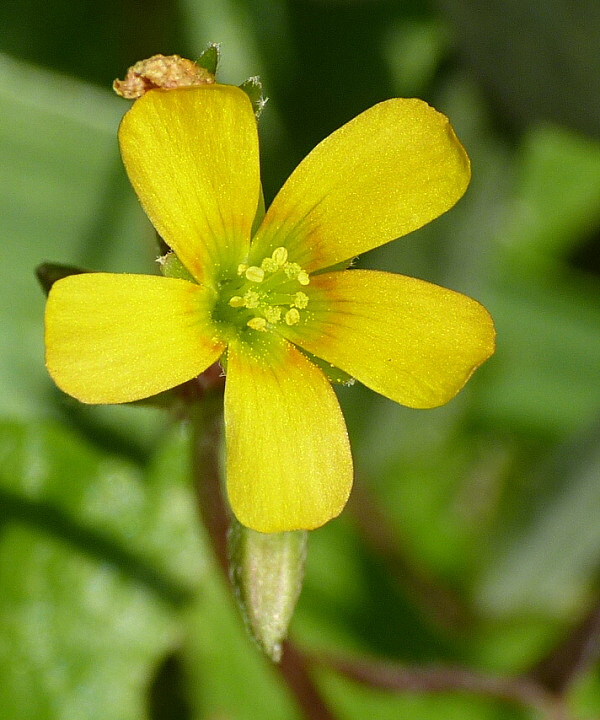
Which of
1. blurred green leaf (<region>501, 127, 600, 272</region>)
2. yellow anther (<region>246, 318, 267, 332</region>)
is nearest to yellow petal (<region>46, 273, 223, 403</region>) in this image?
yellow anther (<region>246, 318, 267, 332</region>)

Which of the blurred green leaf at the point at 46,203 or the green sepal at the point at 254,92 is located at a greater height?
the green sepal at the point at 254,92

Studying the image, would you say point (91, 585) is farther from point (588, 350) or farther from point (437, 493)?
point (588, 350)

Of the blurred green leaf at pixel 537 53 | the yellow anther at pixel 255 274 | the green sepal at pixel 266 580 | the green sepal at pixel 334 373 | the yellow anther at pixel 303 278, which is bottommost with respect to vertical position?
the green sepal at pixel 266 580

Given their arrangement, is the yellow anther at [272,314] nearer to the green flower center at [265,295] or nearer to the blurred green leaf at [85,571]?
the green flower center at [265,295]

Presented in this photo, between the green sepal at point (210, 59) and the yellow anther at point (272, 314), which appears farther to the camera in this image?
the yellow anther at point (272, 314)

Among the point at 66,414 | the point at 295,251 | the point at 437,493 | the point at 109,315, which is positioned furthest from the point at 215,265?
the point at 437,493

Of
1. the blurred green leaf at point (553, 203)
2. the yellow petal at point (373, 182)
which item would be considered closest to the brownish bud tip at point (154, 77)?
the yellow petal at point (373, 182)

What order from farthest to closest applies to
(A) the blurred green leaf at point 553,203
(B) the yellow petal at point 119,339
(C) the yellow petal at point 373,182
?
(A) the blurred green leaf at point 553,203 < (C) the yellow petal at point 373,182 < (B) the yellow petal at point 119,339

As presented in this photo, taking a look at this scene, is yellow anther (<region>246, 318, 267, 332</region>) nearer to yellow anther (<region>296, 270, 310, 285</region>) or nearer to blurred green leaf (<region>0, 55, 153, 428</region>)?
yellow anther (<region>296, 270, 310, 285</region>)
